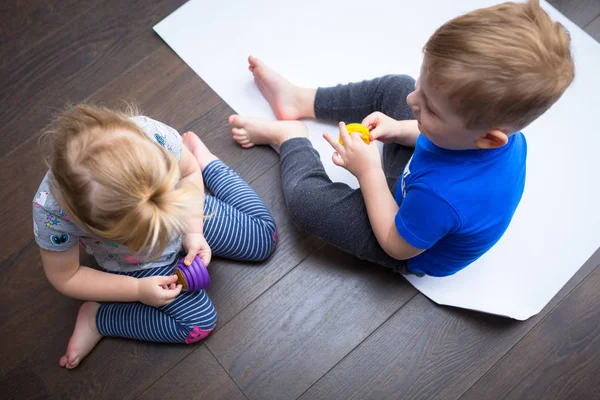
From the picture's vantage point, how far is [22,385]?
84 cm

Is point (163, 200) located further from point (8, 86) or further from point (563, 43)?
point (8, 86)

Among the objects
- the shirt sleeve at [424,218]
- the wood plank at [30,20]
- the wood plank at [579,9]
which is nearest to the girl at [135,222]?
the shirt sleeve at [424,218]

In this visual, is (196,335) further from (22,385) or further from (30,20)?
(30,20)

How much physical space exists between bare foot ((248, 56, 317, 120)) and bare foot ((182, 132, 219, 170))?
0.15 metres

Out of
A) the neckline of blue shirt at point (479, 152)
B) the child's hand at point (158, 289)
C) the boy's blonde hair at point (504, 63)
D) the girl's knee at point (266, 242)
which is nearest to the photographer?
the boy's blonde hair at point (504, 63)

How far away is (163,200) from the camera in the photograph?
56 centimetres

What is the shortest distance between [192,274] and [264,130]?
0.97 ft

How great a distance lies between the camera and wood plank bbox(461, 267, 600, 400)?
2.73ft

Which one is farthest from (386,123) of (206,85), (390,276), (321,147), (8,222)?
(8,222)

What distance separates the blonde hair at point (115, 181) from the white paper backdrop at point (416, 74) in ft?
1.33

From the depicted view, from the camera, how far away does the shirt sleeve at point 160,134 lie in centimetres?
70

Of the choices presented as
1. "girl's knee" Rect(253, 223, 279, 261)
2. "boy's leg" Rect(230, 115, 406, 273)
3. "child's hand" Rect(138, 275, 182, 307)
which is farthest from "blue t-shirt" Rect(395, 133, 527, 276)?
"child's hand" Rect(138, 275, 182, 307)

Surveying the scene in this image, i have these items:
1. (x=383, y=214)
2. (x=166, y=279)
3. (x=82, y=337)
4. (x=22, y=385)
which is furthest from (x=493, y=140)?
(x=22, y=385)

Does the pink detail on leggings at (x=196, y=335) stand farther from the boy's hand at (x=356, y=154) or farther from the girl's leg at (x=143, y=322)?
the boy's hand at (x=356, y=154)
